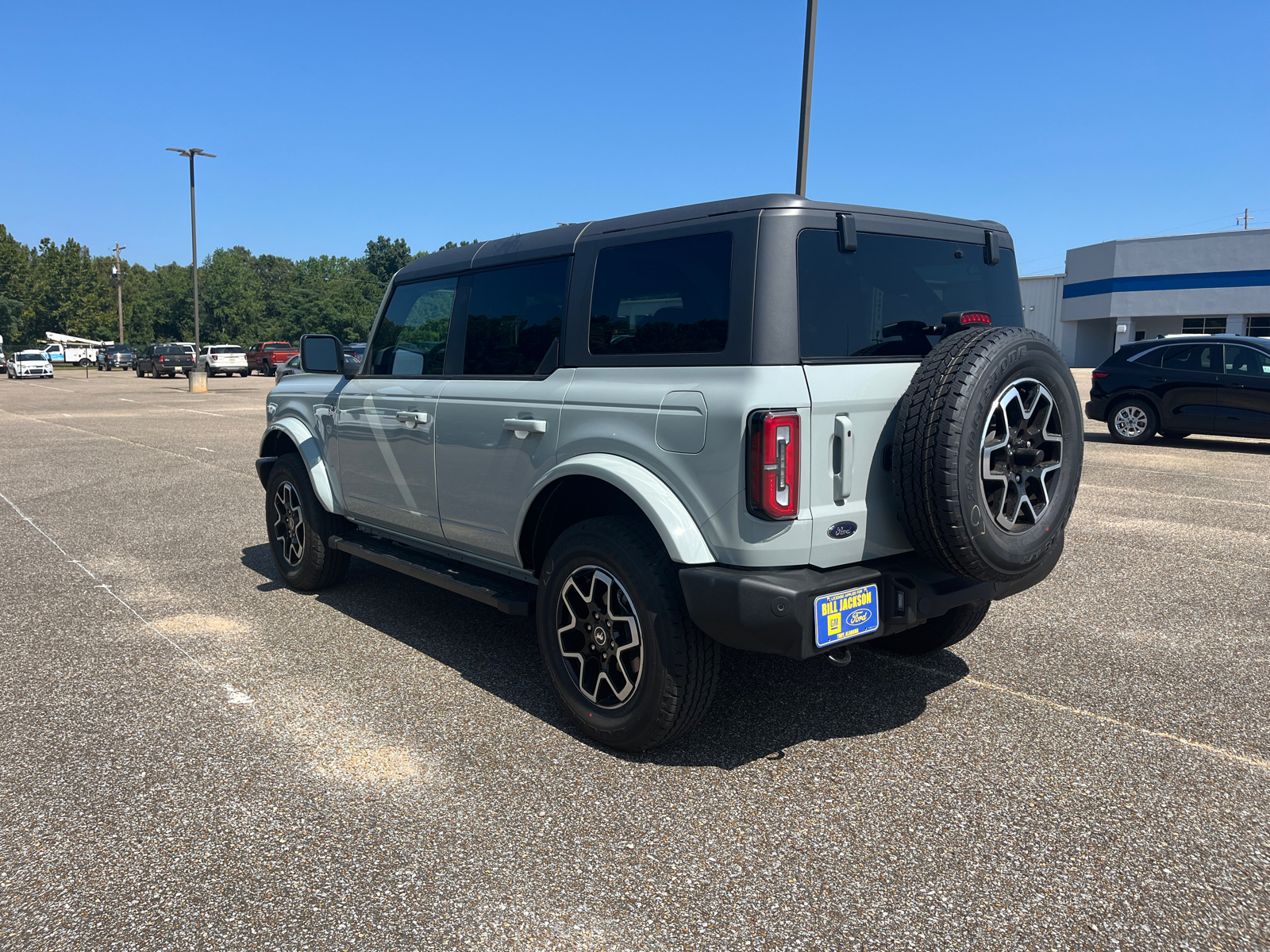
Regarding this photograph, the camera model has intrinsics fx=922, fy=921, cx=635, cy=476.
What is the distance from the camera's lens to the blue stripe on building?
3991cm

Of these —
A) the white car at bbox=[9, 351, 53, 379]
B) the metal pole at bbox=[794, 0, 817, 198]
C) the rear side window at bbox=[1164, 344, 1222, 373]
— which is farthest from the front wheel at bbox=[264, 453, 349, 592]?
the white car at bbox=[9, 351, 53, 379]

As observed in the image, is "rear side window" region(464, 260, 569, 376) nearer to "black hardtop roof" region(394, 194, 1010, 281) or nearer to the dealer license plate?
"black hardtop roof" region(394, 194, 1010, 281)

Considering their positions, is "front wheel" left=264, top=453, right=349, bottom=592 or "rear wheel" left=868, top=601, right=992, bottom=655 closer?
"rear wheel" left=868, top=601, right=992, bottom=655

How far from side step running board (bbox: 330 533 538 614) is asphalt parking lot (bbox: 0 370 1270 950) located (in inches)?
17.2

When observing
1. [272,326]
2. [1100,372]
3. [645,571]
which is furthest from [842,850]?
[272,326]

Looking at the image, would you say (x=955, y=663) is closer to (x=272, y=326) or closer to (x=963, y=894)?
(x=963, y=894)

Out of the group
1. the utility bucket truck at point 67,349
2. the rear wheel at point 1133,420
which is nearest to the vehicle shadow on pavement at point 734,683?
the rear wheel at point 1133,420

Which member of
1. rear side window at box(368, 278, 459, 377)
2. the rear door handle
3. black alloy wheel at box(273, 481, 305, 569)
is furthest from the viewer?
black alloy wheel at box(273, 481, 305, 569)

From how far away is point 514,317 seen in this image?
4285 mm

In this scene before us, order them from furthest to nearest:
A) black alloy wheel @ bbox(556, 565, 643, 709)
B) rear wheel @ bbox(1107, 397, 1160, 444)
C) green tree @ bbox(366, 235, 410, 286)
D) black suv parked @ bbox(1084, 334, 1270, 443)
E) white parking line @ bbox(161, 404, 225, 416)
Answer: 1. green tree @ bbox(366, 235, 410, 286)
2. white parking line @ bbox(161, 404, 225, 416)
3. rear wheel @ bbox(1107, 397, 1160, 444)
4. black suv parked @ bbox(1084, 334, 1270, 443)
5. black alloy wheel @ bbox(556, 565, 643, 709)

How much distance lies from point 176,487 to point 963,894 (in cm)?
1014

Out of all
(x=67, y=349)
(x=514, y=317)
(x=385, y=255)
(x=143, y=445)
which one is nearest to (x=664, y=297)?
(x=514, y=317)

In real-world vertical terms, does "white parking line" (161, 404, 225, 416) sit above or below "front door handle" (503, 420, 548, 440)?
below

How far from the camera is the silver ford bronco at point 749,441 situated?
313cm
